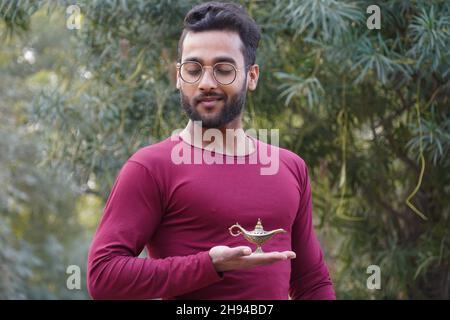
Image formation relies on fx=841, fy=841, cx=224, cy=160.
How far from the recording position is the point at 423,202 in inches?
150

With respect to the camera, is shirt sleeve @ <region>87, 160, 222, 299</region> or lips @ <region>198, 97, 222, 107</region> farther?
lips @ <region>198, 97, 222, 107</region>

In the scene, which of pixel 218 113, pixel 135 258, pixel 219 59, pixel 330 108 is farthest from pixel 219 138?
pixel 330 108

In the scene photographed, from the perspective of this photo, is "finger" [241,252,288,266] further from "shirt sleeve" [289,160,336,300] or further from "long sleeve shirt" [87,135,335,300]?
"shirt sleeve" [289,160,336,300]

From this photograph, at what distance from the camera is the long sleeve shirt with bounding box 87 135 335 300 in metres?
1.66

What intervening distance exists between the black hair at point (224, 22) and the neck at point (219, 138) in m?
0.16

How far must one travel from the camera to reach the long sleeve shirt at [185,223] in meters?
1.66

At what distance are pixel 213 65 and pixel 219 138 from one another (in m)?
0.17

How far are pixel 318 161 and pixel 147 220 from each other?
7.59 feet

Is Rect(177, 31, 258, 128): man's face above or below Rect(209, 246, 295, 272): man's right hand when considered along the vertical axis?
above

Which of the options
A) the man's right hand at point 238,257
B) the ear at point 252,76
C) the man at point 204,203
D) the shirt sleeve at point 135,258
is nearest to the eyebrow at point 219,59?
the man at point 204,203

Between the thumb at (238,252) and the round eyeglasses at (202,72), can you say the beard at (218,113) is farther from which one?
the thumb at (238,252)

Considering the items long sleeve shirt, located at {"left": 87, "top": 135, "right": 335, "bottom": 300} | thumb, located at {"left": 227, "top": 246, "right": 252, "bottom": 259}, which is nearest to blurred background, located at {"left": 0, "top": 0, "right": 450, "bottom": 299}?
long sleeve shirt, located at {"left": 87, "top": 135, "right": 335, "bottom": 300}
